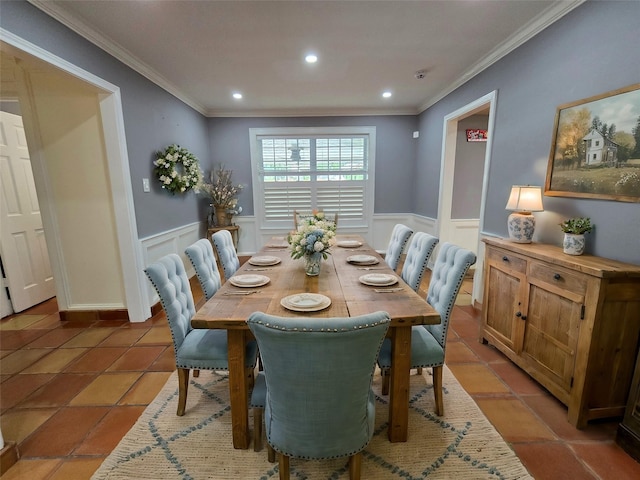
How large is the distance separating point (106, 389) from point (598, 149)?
3597mm

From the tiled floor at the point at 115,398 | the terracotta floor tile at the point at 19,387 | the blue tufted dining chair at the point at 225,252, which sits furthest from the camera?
the blue tufted dining chair at the point at 225,252

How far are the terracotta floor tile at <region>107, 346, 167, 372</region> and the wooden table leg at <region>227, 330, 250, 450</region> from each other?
3.85 ft

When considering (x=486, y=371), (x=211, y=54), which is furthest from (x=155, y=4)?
(x=486, y=371)

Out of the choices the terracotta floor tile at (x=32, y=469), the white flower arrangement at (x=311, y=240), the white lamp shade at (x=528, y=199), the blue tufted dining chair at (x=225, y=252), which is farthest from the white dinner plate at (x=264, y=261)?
the white lamp shade at (x=528, y=199)

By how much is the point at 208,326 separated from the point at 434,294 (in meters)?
1.35

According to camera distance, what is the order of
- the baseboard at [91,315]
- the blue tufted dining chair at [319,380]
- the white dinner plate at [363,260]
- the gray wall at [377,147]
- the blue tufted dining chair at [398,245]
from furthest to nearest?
the gray wall at [377,147], the baseboard at [91,315], the blue tufted dining chair at [398,245], the white dinner plate at [363,260], the blue tufted dining chair at [319,380]

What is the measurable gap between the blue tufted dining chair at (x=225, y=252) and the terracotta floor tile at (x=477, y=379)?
193 cm

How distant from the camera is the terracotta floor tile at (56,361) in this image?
2.21 metres

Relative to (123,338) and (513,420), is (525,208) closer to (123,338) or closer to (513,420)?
(513,420)

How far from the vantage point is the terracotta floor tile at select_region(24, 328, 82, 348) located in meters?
2.53

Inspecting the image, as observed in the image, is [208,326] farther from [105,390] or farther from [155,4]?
[155,4]

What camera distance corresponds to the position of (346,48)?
2631mm

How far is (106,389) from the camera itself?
1.99 meters

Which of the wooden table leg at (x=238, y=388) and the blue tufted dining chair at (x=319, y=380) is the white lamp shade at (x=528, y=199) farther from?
the wooden table leg at (x=238, y=388)
